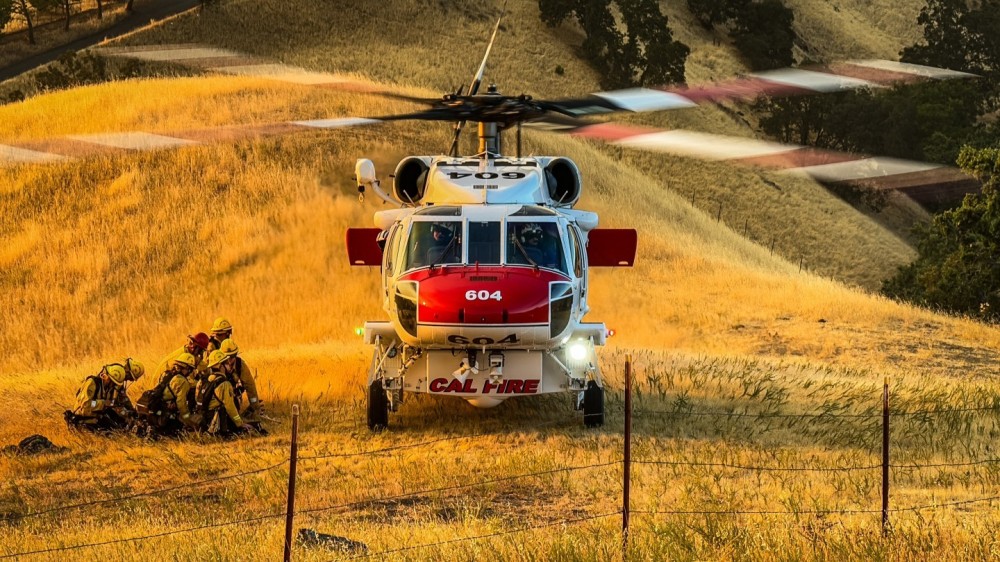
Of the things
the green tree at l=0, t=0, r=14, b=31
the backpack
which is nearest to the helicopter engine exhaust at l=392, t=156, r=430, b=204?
the backpack

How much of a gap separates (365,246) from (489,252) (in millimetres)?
3034

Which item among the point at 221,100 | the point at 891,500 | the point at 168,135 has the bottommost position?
the point at 221,100

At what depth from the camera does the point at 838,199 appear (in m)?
71.2

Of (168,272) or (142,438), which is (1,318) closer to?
(168,272)

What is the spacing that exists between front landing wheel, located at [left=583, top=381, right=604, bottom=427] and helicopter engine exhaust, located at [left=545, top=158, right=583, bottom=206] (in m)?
2.54

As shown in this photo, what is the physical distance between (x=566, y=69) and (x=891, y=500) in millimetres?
69927

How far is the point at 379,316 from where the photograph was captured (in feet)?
109

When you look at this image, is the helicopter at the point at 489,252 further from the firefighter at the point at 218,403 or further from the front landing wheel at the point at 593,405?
the firefighter at the point at 218,403

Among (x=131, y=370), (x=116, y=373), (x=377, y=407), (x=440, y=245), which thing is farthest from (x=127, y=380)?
(x=440, y=245)

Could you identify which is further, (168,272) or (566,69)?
(566,69)

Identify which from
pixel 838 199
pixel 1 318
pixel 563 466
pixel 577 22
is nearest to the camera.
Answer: pixel 563 466

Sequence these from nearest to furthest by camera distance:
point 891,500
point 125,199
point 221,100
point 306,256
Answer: point 891,500 → point 306,256 → point 125,199 → point 221,100

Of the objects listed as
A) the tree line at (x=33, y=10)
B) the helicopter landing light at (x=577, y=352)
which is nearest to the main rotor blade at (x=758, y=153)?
the helicopter landing light at (x=577, y=352)

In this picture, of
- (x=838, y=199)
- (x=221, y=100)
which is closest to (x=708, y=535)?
(x=221, y=100)
